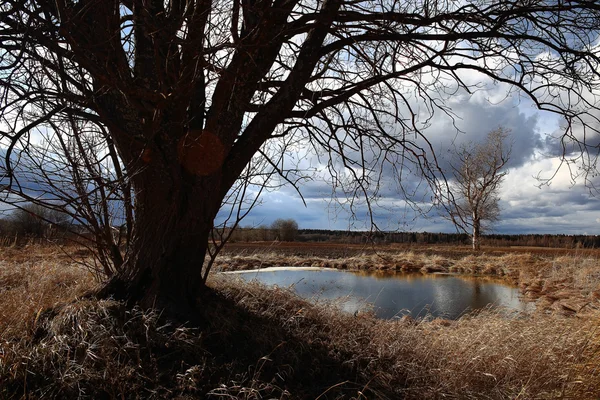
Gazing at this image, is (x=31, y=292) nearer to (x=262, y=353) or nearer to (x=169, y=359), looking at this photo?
(x=169, y=359)

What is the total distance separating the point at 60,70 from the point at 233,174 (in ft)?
5.32

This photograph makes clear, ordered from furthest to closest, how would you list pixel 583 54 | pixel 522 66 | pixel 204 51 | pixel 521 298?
1. pixel 521 298
2. pixel 522 66
3. pixel 583 54
4. pixel 204 51

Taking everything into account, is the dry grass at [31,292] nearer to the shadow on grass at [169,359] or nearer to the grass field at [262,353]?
the grass field at [262,353]

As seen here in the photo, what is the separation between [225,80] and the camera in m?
3.50

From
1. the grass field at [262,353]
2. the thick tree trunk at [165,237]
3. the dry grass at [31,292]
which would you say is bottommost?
the grass field at [262,353]

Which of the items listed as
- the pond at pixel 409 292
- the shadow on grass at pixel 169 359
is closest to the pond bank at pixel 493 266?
the pond at pixel 409 292

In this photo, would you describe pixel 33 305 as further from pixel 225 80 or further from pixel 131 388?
pixel 225 80

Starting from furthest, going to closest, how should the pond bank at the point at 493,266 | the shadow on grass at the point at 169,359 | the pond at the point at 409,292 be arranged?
the pond bank at the point at 493,266
the pond at the point at 409,292
the shadow on grass at the point at 169,359

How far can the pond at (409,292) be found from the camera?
27.5ft

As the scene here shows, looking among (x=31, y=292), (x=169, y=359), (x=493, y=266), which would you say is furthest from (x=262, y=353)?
(x=493, y=266)

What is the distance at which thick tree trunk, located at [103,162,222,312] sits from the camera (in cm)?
363

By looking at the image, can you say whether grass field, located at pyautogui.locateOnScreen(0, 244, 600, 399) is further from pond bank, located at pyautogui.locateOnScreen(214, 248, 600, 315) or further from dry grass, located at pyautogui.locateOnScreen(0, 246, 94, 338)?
pond bank, located at pyautogui.locateOnScreen(214, 248, 600, 315)

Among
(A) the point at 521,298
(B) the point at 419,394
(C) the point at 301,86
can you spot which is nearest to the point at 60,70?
(C) the point at 301,86

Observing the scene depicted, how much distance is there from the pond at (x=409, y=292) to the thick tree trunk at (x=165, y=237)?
362 cm
